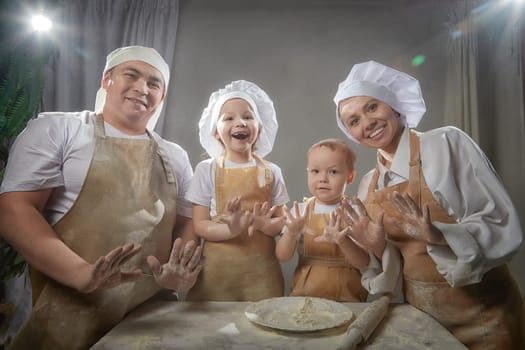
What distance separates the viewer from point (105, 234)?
51.3 inches

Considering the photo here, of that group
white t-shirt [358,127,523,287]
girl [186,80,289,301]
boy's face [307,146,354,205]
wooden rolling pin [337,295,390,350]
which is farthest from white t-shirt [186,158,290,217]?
wooden rolling pin [337,295,390,350]

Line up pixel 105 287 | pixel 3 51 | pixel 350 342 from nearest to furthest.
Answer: pixel 350 342, pixel 105 287, pixel 3 51

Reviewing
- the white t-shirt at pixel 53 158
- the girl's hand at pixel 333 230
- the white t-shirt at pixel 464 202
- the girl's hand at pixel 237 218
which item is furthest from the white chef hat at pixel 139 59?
the white t-shirt at pixel 464 202

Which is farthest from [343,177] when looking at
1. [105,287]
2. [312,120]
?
[105,287]

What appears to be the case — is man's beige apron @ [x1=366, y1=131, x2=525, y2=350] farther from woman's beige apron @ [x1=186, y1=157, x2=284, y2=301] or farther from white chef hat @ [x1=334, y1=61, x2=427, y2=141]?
woman's beige apron @ [x1=186, y1=157, x2=284, y2=301]

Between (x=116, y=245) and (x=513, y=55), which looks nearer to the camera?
(x=116, y=245)

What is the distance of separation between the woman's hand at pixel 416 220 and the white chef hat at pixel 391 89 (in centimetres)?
28

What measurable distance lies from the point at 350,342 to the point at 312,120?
74cm

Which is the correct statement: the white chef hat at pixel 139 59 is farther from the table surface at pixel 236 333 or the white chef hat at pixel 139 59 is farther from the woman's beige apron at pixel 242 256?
the table surface at pixel 236 333

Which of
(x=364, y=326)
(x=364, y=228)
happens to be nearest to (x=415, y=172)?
(x=364, y=228)

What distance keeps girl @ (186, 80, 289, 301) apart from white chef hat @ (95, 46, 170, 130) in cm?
20

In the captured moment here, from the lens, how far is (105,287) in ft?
4.13

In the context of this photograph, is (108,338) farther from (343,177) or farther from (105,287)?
(343,177)

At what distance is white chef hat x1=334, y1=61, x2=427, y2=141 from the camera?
1381 millimetres
